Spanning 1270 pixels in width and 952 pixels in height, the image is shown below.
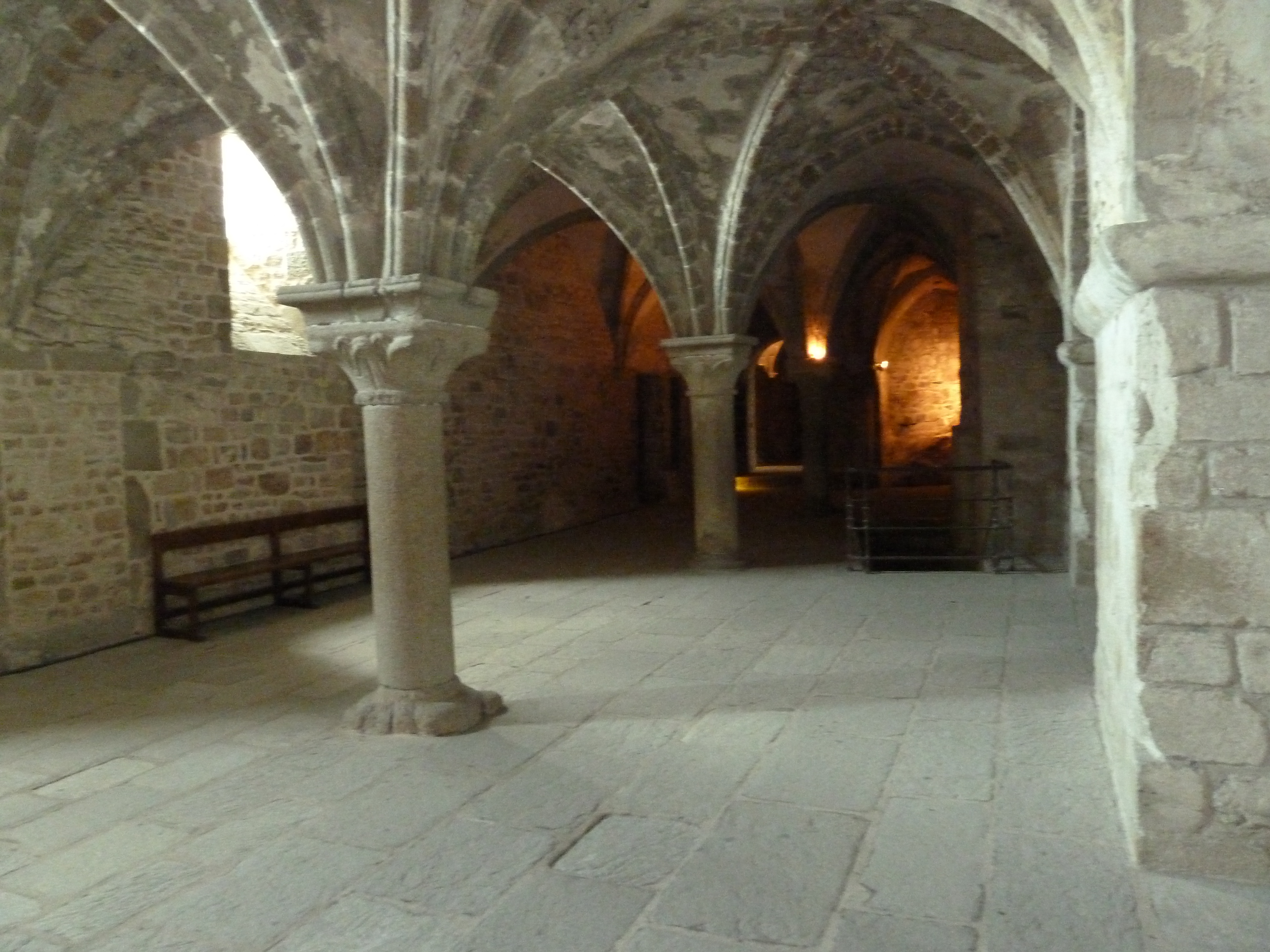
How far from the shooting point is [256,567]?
19.7ft

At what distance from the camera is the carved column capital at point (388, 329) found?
3.54 meters

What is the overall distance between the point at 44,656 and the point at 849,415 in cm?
1061

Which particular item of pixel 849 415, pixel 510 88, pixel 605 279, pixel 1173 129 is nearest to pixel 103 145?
pixel 510 88

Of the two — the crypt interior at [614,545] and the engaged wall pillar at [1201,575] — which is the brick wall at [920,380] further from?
the engaged wall pillar at [1201,575]

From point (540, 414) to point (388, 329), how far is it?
694cm

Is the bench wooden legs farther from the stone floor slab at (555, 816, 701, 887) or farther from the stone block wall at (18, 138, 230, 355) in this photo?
the stone floor slab at (555, 816, 701, 887)

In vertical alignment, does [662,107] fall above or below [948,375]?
above

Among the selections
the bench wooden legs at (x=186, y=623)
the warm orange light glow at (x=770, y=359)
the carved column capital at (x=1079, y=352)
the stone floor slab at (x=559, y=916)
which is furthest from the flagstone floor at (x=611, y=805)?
the warm orange light glow at (x=770, y=359)

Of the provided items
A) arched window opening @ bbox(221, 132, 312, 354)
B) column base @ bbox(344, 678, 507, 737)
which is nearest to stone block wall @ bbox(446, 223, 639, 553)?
arched window opening @ bbox(221, 132, 312, 354)

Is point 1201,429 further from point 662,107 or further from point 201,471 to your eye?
point 201,471

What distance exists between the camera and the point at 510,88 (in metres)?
3.69

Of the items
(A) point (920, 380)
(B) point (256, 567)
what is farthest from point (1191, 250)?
(A) point (920, 380)

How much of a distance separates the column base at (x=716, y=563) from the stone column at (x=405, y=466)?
12.5 ft

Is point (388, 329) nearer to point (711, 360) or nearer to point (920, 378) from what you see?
point (711, 360)
